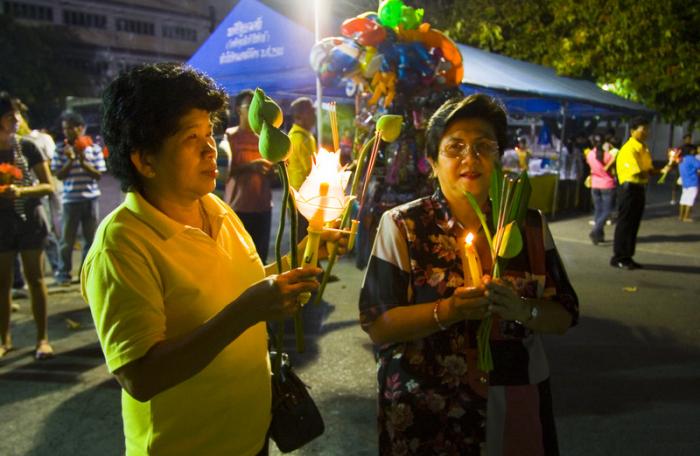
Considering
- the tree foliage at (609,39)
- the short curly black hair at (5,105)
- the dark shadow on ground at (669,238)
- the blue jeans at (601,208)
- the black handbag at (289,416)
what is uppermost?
the tree foliage at (609,39)

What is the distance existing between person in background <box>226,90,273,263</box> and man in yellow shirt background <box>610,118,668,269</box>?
4.76m

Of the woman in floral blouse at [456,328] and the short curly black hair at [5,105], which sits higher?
the short curly black hair at [5,105]

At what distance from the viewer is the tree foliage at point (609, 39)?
13.1 meters

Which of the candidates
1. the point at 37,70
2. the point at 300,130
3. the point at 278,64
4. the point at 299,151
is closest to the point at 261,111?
the point at 299,151

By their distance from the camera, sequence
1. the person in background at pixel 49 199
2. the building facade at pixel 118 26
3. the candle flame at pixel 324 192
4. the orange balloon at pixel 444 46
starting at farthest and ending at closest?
1. the building facade at pixel 118 26
2. the person in background at pixel 49 199
3. the orange balloon at pixel 444 46
4. the candle flame at pixel 324 192

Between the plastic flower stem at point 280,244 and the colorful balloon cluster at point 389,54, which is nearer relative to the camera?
the plastic flower stem at point 280,244

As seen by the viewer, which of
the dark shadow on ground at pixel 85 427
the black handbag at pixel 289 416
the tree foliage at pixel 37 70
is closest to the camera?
the black handbag at pixel 289 416

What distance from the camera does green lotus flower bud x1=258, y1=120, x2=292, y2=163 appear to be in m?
1.22

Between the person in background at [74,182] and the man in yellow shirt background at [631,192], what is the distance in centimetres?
643

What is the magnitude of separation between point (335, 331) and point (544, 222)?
328 centimetres

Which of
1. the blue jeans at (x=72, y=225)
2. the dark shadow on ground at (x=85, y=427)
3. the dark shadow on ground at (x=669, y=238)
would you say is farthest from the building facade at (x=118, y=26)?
the dark shadow on ground at (x=85, y=427)

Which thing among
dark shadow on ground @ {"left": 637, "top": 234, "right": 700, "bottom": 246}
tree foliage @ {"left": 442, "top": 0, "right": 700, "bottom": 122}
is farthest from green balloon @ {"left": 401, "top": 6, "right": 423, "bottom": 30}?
tree foliage @ {"left": 442, "top": 0, "right": 700, "bottom": 122}

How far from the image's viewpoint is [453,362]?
1646mm

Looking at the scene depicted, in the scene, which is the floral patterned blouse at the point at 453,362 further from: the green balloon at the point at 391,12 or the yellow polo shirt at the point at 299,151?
the green balloon at the point at 391,12
